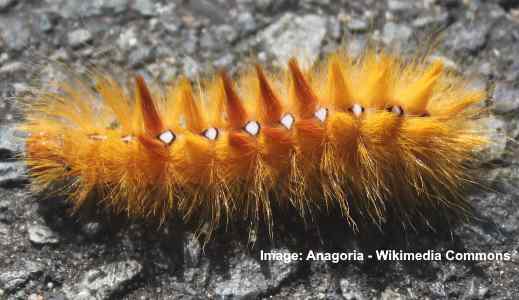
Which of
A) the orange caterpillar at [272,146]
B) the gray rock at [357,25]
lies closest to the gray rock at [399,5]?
the gray rock at [357,25]

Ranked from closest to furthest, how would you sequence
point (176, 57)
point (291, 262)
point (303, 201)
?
point (291, 262) → point (303, 201) → point (176, 57)

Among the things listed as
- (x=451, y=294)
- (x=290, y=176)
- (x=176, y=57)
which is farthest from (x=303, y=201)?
(x=176, y=57)

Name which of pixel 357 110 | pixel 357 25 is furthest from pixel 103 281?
pixel 357 25

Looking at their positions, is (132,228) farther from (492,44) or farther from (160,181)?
(492,44)

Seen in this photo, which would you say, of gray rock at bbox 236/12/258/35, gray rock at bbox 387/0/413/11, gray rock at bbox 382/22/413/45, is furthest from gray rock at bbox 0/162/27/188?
gray rock at bbox 387/0/413/11

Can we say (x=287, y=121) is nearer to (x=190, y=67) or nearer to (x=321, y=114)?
(x=321, y=114)

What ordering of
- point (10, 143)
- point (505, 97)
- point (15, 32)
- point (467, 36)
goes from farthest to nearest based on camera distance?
point (467, 36) < point (15, 32) < point (505, 97) < point (10, 143)

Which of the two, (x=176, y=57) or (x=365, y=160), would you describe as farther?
(x=176, y=57)
